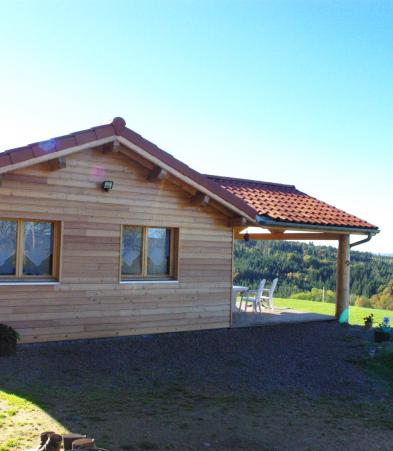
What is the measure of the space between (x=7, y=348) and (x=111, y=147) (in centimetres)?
401

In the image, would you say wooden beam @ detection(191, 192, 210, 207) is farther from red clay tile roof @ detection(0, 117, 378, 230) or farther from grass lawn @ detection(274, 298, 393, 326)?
grass lawn @ detection(274, 298, 393, 326)

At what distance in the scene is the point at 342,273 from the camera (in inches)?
548

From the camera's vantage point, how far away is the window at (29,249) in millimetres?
9211

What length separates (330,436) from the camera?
18.2 feet

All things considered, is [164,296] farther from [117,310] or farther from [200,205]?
[200,205]

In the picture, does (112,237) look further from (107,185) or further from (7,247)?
(7,247)

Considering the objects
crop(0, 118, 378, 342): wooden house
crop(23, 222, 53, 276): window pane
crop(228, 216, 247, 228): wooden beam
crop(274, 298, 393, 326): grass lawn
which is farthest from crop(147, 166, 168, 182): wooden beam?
crop(274, 298, 393, 326): grass lawn

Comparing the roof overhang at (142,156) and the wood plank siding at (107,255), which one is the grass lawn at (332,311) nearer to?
the wood plank siding at (107,255)

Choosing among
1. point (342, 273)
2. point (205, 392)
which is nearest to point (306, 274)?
point (342, 273)

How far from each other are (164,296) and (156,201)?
1.97 meters

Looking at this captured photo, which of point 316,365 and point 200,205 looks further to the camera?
point 200,205

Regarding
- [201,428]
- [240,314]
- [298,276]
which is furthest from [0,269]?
[298,276]

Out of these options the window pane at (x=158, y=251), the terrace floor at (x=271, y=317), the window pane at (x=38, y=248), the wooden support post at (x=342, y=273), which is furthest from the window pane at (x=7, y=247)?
the wooden support post at (x=342, y=273)

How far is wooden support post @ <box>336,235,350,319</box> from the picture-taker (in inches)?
547
